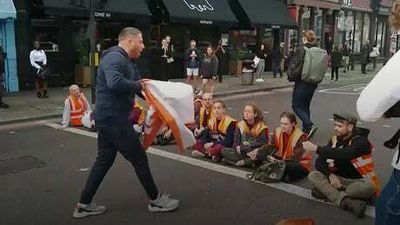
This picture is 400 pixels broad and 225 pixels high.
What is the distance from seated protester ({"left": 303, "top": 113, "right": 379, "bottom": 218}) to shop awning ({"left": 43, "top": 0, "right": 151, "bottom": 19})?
8.88m

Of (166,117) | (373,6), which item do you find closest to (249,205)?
(166,117)

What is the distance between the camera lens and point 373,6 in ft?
109

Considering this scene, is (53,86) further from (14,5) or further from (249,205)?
(249,205)

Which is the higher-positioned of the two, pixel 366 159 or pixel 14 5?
pixel 14 5

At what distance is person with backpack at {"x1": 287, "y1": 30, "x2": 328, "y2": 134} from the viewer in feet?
26.3

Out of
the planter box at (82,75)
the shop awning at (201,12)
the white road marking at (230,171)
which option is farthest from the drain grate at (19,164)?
the shop awning at (201,12)

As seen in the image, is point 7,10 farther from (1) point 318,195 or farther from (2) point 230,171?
(1) point 318,195

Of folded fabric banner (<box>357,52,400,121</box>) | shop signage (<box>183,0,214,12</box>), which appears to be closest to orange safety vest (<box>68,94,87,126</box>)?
folded fabric banner (<box>357,52,400,121</box>)

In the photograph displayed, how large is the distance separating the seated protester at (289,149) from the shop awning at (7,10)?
9749mm

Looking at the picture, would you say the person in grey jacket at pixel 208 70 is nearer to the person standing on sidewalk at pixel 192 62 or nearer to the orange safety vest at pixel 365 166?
the person standing on sidewalk at pixel 192 62

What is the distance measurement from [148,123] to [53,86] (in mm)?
11395

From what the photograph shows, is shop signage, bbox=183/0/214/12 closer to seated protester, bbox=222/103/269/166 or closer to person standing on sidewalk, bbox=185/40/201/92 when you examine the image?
person standing on sidewalk, bbox=185/40/201/92

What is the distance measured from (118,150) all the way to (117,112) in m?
0.37

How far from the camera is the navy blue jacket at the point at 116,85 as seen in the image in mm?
4277
